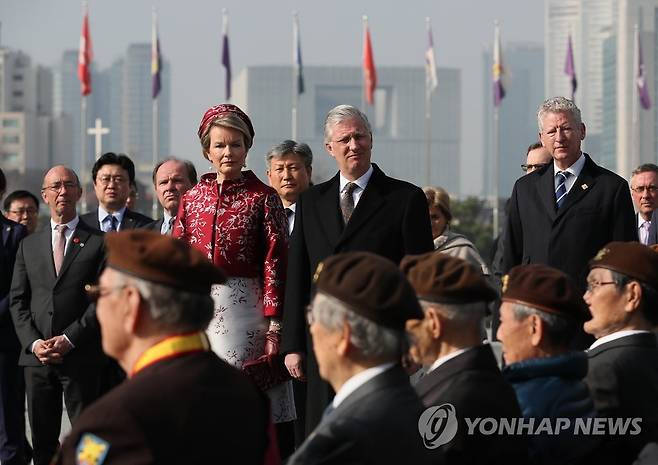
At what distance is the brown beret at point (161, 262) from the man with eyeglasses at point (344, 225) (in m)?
2.62

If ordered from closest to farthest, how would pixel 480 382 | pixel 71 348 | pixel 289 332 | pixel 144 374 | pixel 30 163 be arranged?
1. pixel 144 374
2. pixel 480 382
3. pixel 289 332
4. pixel 71 348
5. pixel 30 163

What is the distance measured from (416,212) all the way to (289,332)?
845 mm

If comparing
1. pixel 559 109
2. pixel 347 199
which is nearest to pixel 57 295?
pixel 347 199

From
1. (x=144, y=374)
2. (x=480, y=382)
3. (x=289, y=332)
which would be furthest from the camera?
(x=289, y=332)

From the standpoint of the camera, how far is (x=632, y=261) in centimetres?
554

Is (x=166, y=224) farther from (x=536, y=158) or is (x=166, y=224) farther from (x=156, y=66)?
(x=156, y=66)

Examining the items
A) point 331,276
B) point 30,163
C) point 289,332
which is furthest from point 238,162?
point 30,163

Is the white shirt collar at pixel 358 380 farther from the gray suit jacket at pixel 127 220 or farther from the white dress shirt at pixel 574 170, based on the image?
the gray suit jacket at pixel 127 220

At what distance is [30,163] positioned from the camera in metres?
177

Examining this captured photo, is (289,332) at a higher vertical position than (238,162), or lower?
lower

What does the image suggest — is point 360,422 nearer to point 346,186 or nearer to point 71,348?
point 346,186

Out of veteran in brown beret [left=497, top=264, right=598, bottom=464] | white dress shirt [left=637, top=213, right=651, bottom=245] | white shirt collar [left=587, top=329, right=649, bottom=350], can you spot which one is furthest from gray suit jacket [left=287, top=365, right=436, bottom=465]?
white dress shirt [left=637, top=213, right=651, bottom=245]

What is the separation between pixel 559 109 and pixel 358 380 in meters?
3.70

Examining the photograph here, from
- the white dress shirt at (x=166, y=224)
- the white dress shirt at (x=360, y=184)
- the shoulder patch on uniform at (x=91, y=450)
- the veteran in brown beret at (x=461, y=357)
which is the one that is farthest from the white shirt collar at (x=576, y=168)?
the shoulder patch on uniform at (x=91, y=450)
